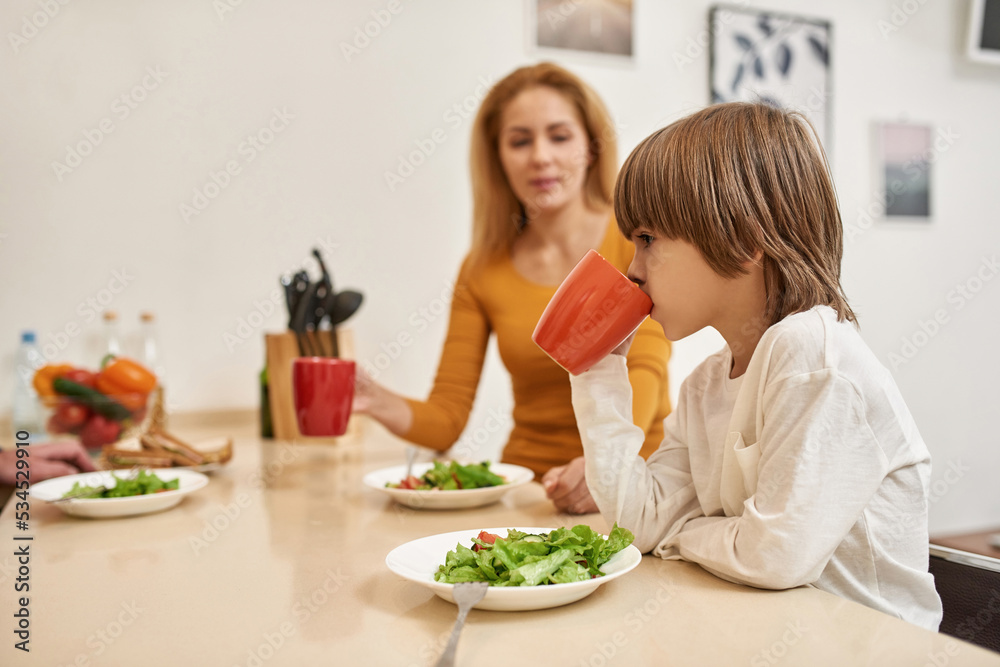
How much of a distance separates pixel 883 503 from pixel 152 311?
1853mm

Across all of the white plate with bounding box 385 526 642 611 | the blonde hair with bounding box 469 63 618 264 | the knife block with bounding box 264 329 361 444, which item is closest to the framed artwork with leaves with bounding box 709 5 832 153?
the blonde hair with bounding box 469 63 618 264

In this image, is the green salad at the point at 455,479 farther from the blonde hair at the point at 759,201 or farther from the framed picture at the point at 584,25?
the framed picture at the point at 584,25

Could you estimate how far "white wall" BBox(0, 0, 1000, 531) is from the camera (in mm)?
1946

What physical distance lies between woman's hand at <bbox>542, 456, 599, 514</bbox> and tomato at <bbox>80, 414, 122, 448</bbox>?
0.91 m

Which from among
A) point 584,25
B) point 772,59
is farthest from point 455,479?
point 772,59

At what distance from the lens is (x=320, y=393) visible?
1165 mm

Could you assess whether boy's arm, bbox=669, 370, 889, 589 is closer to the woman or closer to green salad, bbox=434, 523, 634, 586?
green salad, bbox=434, 523, 634, 586

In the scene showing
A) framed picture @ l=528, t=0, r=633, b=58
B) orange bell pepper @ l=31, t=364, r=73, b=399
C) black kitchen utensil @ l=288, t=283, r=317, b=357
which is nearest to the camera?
orange bell pepper @ l=31, t=364, r=73, b=399

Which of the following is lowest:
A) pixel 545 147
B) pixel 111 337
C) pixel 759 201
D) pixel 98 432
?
pixel 98 432

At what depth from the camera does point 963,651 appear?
518 millimetres

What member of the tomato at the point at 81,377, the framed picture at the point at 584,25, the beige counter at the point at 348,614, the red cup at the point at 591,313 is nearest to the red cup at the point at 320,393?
the beige counter at the point at 348,614

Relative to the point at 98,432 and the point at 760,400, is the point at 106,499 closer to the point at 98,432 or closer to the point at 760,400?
the point at 98,432

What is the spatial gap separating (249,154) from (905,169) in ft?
7.44

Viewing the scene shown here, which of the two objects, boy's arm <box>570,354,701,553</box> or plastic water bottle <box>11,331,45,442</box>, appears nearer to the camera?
boy's arm <box>570,354,701,553</box>
